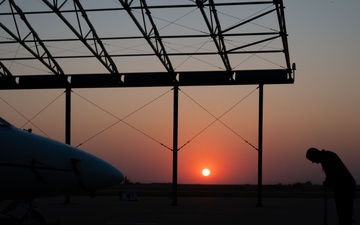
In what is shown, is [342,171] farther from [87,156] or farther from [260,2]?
[260,2]

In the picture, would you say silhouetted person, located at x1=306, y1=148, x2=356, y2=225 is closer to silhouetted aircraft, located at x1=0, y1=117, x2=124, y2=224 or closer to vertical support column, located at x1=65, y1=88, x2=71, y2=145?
silhouetted aircraft, located at x1=0, y1=117, x2=124, y2=224

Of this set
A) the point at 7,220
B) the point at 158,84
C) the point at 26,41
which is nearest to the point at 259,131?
the point at 158,84

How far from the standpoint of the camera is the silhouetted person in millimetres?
12094

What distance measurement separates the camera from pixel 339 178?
39.8 feet

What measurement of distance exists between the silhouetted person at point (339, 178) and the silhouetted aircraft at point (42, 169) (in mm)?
3335

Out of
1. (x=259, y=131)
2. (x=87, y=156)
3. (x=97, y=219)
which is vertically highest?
(x=259, y=131)

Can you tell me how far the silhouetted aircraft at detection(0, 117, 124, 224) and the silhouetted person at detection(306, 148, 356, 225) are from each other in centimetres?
334

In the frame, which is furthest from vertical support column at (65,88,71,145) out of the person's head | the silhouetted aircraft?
the person's head

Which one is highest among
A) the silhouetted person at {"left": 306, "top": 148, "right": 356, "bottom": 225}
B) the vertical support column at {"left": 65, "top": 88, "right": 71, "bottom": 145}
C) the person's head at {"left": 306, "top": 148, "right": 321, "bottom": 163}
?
the vertical support column at {"left": 65, "top": 88, "right": 71, "bottom": 145}

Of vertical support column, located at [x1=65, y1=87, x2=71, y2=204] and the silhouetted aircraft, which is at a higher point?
vertical support column, located at [x1=65, y1=87, x2=71, y2=204]

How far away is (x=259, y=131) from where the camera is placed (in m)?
29.3

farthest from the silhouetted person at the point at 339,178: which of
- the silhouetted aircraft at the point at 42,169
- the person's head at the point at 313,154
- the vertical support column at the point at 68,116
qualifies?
the vertical support column at the point at 68,116

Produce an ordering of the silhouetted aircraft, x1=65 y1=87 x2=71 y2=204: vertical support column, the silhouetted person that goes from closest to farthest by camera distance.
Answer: the silhouetted person → the silhouetted aircraft → x1=65 y1=87 x2=71 y2=204: vertical support column

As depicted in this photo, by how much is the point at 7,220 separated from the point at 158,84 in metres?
16.4
